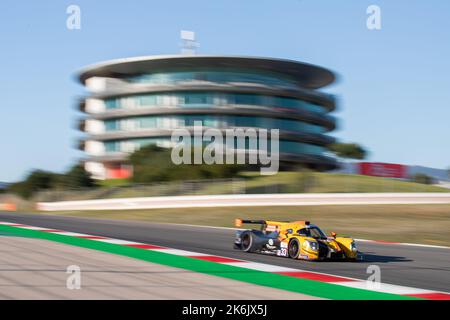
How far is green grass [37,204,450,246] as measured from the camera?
884 inches

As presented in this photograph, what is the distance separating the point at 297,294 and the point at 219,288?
1.02 m

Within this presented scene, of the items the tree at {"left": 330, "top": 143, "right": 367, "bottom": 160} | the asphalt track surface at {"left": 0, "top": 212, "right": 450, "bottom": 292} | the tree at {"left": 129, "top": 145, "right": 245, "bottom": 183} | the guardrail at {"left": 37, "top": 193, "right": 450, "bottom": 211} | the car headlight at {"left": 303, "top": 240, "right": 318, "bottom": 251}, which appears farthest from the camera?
the tree at {"left": 330, "top": 143, "right": 367, "bottom": 160}

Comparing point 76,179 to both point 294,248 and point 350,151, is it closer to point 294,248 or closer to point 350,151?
point 350,151

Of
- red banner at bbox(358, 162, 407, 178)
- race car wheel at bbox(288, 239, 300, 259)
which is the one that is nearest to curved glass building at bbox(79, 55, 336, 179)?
red banner at bbox(358, 162, 407, 178)

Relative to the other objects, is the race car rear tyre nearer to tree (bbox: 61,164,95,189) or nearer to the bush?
tree (bbox: 61,164,95,189)

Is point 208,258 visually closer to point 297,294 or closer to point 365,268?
point 365,268

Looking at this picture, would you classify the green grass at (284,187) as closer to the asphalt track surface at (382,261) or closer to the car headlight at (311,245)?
the asphalt track surface at (382,261)

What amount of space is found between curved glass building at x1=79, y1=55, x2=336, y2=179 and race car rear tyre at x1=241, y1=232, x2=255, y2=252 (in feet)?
169

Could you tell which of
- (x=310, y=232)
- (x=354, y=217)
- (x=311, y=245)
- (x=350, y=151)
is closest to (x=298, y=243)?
(x=311, y=245)

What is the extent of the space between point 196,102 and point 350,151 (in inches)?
899

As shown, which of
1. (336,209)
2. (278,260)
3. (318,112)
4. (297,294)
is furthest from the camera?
(318,112)

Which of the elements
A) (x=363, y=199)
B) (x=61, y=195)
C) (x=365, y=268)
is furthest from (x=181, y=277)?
(x=61, y=195)

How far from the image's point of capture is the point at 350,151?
78.6m

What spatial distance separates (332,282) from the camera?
31.3 feet
